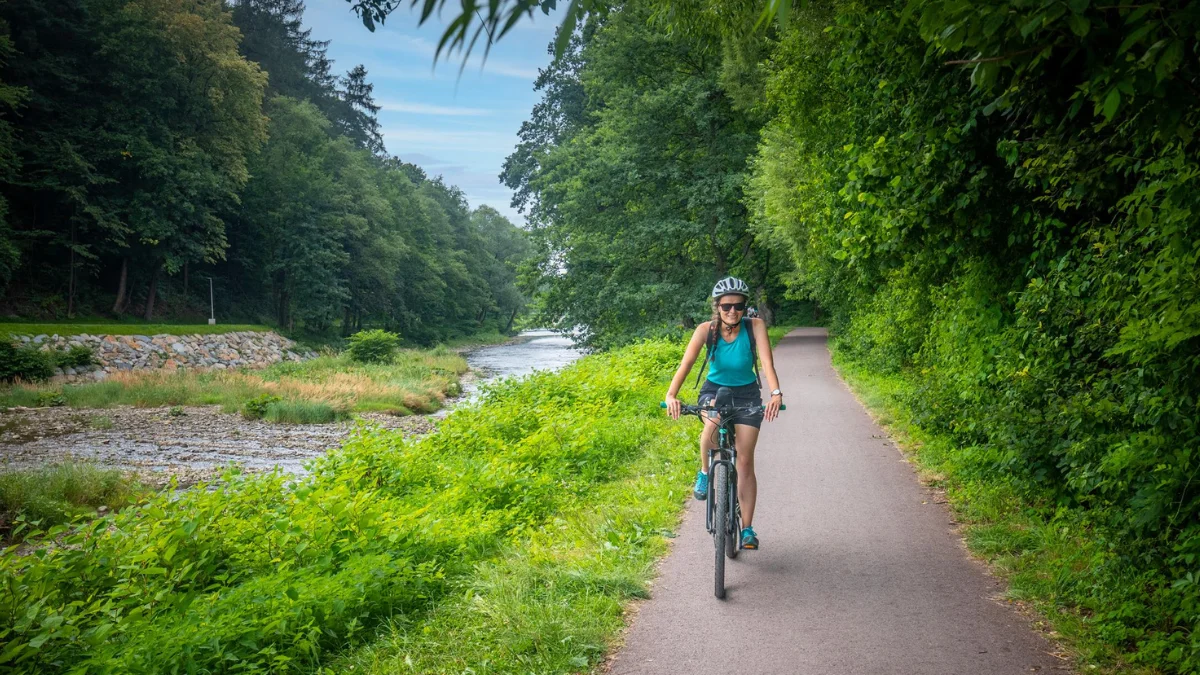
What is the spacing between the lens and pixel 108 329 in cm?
3133

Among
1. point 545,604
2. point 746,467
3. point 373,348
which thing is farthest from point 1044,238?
point 373,348

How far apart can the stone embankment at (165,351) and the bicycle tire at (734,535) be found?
27689 mm

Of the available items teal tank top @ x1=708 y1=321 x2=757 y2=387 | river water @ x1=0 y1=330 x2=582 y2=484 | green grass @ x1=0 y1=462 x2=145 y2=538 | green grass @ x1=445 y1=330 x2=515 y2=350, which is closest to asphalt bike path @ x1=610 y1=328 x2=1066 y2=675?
teal tank top @ x1=708 y1=321 x2=757 y2=387

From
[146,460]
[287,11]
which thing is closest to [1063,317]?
[146,460]

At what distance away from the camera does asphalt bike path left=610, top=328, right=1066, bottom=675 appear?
3816 millimetres

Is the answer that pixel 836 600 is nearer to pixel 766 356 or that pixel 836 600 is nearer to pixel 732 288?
pixel 766 356

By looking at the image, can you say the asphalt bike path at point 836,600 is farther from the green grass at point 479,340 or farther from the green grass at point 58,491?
the green grass at point 479,340

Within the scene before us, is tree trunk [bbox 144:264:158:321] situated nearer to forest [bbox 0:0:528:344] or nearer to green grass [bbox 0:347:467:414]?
forest [bbox 0:0:528:344]

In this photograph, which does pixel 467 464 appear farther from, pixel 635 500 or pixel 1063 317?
pixel 1063 317

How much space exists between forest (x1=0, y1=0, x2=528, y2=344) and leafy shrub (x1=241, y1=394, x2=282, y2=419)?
13.8 metres

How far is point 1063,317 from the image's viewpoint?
4809mm

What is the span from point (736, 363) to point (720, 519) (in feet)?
3.65

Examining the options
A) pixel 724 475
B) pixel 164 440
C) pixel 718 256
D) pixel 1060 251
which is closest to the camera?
pixel 724 475

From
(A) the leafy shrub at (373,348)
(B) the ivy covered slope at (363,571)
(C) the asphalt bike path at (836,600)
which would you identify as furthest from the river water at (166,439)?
(A) the leafy shrub at (373,348)
